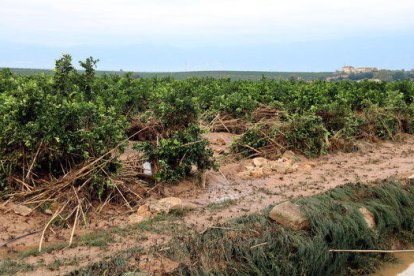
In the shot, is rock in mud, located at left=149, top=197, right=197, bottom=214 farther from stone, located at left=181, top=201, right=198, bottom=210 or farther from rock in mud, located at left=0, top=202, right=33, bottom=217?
rock in mud, located at left=0, top=202, right=33, bottom=217

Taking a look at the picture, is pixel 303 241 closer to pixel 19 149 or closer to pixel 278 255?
pixel 278 255

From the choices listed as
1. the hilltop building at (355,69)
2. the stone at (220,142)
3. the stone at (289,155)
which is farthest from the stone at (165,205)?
the hilltop building at (355,69)

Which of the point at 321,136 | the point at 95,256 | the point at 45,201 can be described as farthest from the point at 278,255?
the point at 321,136

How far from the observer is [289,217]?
231 inches

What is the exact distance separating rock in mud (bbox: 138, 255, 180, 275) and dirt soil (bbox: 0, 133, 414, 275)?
1.56ft

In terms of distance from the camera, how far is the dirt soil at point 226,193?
545cm

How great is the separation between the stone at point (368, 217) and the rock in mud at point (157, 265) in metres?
2.90

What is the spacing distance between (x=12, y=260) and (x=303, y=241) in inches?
124

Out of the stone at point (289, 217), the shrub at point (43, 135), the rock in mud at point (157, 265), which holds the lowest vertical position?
the rock in mud at point (157, 265)

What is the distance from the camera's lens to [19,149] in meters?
6.84

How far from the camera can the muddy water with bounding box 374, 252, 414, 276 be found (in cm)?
628

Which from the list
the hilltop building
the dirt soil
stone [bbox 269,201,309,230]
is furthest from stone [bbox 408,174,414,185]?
the hilltop building

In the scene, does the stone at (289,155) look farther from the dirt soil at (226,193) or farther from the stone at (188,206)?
the stone at (188,206)

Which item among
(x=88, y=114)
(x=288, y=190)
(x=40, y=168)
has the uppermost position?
(x=88, y=114)
